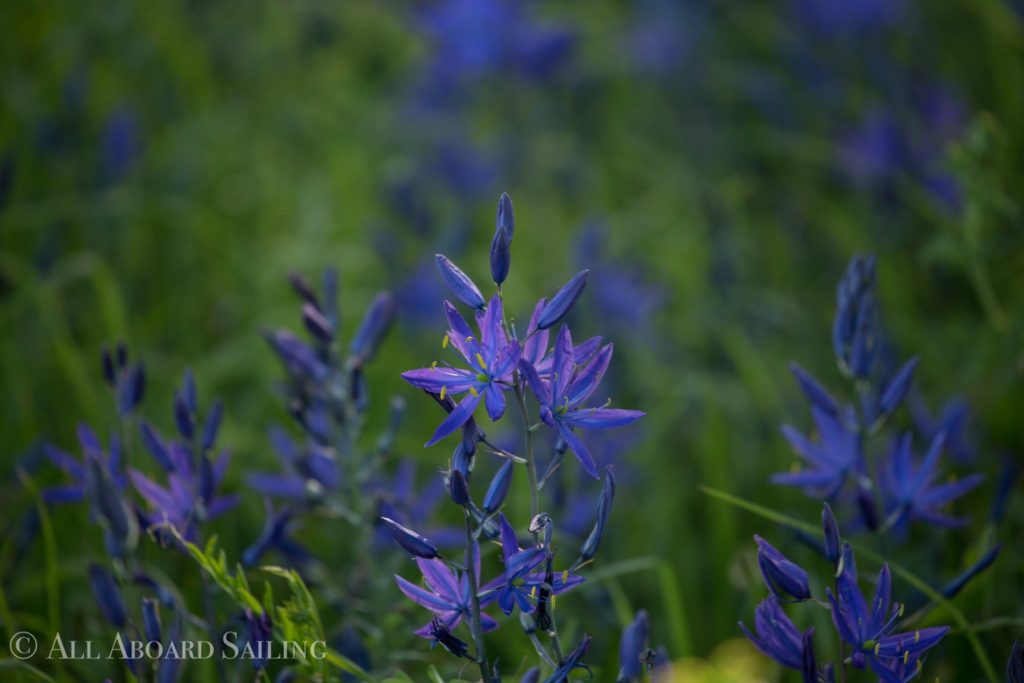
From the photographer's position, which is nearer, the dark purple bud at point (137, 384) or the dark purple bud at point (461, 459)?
the dark purple bud at point (461, 459)

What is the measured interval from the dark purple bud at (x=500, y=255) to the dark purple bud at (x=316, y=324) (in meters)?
0.60

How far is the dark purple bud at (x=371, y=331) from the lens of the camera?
2.01 meters

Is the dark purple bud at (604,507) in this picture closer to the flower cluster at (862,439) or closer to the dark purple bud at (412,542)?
the dark purple bud at (412,542)

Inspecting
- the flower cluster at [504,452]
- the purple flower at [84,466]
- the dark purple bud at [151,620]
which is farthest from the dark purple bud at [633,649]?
the purple flower at [84,466]

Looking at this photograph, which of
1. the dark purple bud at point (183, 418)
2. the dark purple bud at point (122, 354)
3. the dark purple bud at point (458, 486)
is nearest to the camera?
the dark purple bud at point (458, 486)

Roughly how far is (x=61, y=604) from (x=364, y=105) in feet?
12.1

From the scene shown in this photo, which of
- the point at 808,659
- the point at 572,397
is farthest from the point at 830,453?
the point at 572,397

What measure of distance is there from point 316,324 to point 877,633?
1224 mm

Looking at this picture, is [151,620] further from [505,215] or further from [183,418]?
[505,215]

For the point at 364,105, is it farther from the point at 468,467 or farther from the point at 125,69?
the point at 468,467

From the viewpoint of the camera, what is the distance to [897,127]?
13.7 feet

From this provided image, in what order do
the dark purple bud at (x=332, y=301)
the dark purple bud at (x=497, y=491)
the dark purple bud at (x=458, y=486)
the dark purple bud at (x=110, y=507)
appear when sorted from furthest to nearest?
the dark purple bud at (x=332, y=301) → the dark purple bud at (x=110, y=507) → the dark purple bud at (x=497, y=491) → the dark purple bud at (x=458, y=486)

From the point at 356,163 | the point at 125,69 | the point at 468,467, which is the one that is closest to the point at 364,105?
the point at 356,163

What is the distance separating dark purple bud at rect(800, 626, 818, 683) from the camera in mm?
1373
